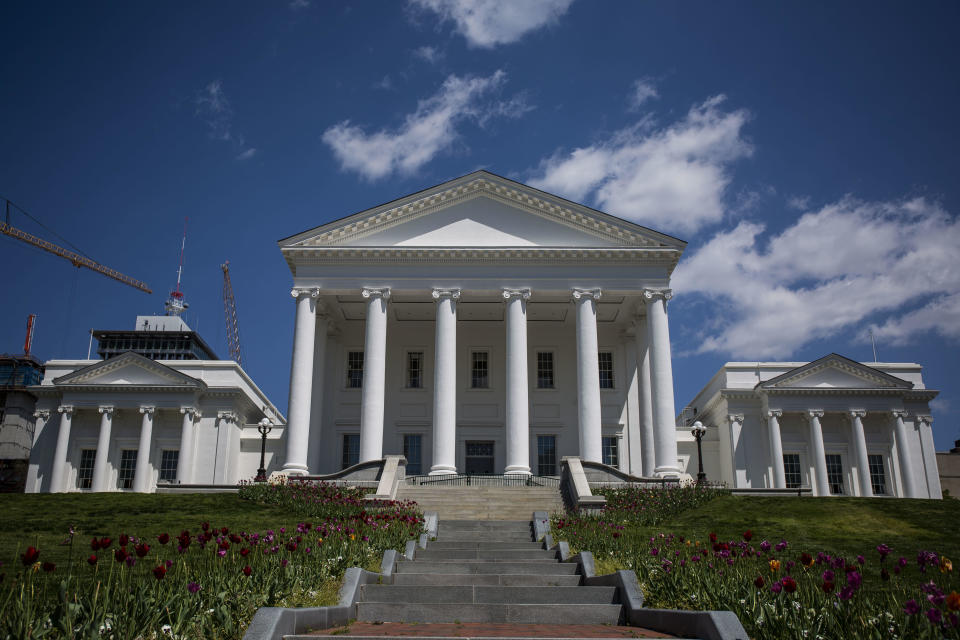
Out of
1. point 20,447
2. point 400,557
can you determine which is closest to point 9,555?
point 400,557

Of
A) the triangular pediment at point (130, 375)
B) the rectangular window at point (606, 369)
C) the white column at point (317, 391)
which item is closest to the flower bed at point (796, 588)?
the white column at point (317, 391)

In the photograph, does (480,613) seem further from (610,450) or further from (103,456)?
(103,456)

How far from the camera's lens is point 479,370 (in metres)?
43.8

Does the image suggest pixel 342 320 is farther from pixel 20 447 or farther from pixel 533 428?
pixel 20 447

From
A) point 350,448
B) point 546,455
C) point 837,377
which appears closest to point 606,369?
point 546,455

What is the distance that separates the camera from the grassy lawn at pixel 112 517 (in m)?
18.5

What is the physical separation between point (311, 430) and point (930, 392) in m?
34.3

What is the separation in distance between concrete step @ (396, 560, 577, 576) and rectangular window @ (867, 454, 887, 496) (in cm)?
3488

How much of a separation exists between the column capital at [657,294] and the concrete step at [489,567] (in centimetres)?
2343

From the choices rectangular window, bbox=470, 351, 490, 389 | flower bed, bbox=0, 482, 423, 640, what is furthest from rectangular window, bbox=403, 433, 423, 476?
flower bed, bbox=0, 482, 423, 640

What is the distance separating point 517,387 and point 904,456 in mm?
23398

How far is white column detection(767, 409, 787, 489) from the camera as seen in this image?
4241cm

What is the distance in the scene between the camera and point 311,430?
39.9 meters

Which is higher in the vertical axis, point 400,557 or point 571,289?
point 571,289
